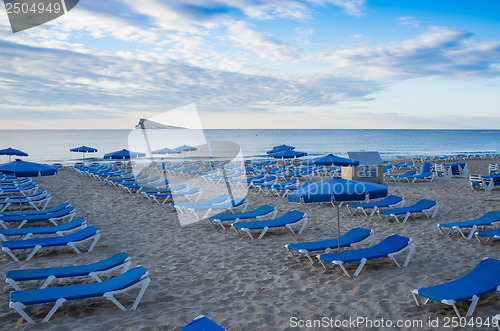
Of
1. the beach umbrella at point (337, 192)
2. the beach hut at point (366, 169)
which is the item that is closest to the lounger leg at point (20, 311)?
the beach umbrella at point (337, 192)

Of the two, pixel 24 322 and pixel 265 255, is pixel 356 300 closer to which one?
pixel 265 255

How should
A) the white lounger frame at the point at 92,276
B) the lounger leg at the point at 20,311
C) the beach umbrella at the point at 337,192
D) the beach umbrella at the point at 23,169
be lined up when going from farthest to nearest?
the beach umbrella at the point at 23,169, the beach umbrella at the point at 337,192, the white lounger frame at the point at 92,276, the lounger leg at the point at 20,311

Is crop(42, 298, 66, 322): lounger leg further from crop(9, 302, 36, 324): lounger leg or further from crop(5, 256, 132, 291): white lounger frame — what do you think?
crop(5, 256, 132, 291): white lounger frame

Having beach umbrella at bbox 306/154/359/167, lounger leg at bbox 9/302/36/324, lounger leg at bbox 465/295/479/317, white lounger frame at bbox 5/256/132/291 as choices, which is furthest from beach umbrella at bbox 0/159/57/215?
lounger leg at bbox 465/295/479/317

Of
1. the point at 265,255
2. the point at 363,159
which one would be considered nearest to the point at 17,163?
the point at 265,255

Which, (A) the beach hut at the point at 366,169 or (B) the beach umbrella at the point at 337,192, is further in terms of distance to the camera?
(A) the beach hut at the point at 366,169

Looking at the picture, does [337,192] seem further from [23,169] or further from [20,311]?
[23,169]

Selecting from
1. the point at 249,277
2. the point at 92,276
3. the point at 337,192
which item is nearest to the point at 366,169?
the point at 337,192

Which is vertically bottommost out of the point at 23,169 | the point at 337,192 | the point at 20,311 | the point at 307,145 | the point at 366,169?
the point at 20,311

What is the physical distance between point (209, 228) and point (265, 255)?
208cm

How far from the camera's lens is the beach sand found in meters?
3.36

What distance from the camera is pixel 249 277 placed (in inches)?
177

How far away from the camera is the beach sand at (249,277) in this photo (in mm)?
3363

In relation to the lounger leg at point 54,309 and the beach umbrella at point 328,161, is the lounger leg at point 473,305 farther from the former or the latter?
the beach umbrella at point 328,161
